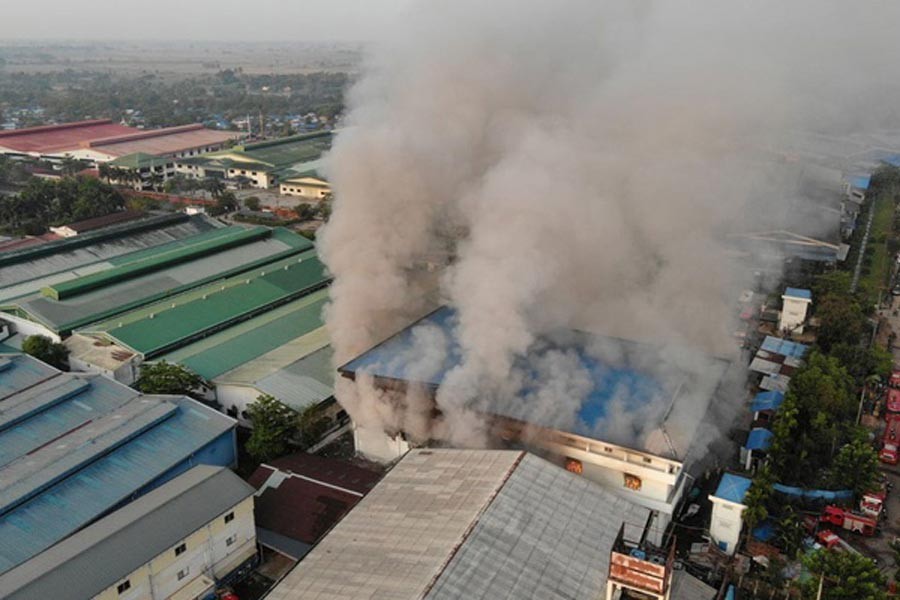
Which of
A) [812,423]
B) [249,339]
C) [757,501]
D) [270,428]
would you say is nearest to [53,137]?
[249,339]

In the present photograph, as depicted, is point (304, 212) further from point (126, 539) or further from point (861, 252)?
point (126, 539)

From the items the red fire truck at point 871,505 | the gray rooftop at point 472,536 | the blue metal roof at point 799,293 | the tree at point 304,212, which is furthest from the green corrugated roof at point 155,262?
the red fire truck at point 871,505

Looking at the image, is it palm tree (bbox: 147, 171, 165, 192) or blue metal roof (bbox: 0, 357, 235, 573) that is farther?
palm tree (bbox: 147, 171, 165, 192)

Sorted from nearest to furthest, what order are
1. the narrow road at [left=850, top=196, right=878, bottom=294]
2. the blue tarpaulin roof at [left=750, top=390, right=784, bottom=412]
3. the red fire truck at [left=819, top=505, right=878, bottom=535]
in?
1. the red fire truck at [left=819, top=505, right=878, bottom=535]
2. the blue tarpaulin roof at [left=750, top=390, right=784, bottom=412]
3. the narrow road at [left=850, top=196, right=878, bottom=294]

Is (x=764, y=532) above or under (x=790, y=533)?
under

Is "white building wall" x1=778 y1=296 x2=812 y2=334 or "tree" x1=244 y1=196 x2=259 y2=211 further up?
"white building wall" x1=778 y1=296 x2=812 y2=334

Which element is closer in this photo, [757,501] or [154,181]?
[757,501]

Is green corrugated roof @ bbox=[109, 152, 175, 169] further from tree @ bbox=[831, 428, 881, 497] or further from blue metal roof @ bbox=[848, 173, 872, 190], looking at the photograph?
tree @ bbox=[831, 428, 881, 497]

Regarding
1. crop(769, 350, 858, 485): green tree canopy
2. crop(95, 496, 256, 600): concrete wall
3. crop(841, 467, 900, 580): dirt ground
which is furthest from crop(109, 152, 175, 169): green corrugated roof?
crop(841, 467, 900, 580): dirt ground
